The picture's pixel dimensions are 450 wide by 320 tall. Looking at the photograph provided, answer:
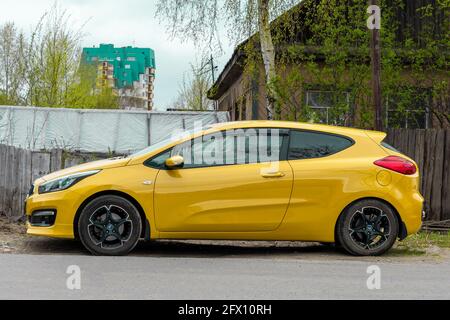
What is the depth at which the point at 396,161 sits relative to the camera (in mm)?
9055

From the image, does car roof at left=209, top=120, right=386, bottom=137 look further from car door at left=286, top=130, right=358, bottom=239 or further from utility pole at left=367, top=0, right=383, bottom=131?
utility pole at left=367, top=0, right=383, bottom=131

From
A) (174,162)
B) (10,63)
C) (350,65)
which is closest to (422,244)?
(174,162)

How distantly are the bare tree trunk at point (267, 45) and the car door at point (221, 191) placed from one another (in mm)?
7024

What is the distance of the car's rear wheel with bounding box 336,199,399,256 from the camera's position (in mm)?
8883

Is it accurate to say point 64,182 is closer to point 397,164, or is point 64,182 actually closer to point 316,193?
point 316,193

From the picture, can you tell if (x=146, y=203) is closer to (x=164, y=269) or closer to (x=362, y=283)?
(x=164, y=269)

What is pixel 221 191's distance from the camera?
873 centimetres

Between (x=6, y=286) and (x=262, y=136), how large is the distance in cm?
384

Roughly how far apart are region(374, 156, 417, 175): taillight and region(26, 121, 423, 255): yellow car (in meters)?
0.01

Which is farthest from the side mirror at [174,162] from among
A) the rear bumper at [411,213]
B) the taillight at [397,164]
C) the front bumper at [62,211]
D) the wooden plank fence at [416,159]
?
the wooden plank fence at [416,159]

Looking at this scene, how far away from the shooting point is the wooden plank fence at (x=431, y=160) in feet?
43.1

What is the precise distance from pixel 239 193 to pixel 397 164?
1969mm

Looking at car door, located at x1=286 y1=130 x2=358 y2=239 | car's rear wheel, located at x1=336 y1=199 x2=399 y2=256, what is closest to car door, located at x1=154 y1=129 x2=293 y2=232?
car door, located at x1=286 y1=130 x2=358 y2=239
